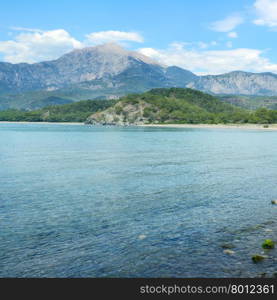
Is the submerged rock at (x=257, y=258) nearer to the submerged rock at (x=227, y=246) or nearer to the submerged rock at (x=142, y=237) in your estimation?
the submerged rock at (x=227, y=246)

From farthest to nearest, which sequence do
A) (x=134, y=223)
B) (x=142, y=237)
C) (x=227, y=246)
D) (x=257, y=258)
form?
(x=134, y=223) → (x=142, y=237) → (x=227, y=246) → (x=257, y=258)

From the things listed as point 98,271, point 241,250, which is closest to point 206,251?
point 241,250

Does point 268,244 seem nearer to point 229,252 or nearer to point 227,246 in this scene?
point 227,246

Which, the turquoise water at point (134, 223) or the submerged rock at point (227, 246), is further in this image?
the submerged rock at point (227, 246)

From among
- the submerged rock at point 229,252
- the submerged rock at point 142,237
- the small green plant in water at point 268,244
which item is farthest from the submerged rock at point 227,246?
the submerged rock at point 142,237

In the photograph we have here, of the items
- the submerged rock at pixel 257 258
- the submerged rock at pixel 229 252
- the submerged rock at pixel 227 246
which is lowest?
the submerged rock at pixel 227 246

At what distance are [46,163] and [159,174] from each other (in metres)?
27.7

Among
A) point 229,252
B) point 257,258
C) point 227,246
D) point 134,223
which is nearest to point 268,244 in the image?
point 257,258

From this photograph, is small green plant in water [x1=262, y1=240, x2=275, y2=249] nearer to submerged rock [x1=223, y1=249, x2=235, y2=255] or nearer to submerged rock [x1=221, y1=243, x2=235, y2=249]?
submerged rock [x1=221, y1=243, x2=235, y2=249]

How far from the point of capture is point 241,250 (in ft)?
83.4

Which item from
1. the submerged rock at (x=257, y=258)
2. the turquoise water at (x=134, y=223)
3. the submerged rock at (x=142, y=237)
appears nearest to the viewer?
the turquoise water at (x=134, y=223)

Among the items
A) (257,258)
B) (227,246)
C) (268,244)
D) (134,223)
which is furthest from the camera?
(134,223)

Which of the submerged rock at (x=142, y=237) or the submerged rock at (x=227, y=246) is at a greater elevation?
the submerged rock at (x=142, y=237)

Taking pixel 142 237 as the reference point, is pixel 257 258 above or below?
above
